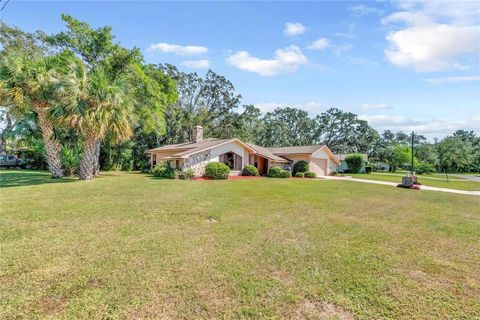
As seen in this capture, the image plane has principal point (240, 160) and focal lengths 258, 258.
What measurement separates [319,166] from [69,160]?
24400mm

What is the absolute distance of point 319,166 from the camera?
30000 mm

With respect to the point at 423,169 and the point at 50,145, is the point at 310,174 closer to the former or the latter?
the point at 50,145

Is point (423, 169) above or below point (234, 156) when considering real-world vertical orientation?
below

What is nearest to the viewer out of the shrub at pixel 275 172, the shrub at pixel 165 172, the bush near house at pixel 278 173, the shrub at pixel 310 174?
the shrub at pixel 165 172

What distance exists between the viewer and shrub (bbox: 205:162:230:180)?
20767mm

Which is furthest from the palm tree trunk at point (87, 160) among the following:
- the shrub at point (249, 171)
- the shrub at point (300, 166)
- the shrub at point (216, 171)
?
the shrub at point (300, 166)

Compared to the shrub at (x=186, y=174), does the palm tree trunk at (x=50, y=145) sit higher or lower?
higher

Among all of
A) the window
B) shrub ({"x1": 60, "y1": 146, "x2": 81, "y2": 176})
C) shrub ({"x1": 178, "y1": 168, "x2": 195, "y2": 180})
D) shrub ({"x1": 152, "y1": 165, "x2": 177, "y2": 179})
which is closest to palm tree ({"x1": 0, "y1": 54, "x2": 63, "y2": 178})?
shrub ({"x1": 60, "y1": 146, "x2": 81, "y2": 176})

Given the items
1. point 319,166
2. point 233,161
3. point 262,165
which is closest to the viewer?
point 233,161

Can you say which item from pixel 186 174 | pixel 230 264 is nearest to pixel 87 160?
pixel 186 174

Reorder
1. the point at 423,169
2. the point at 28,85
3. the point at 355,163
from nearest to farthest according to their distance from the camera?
the point at 28,85
the point at 355,163
the point at 423,169

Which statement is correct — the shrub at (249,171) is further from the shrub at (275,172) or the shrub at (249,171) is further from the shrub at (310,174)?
the shrub at (310,174)

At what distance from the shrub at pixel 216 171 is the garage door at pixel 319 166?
12.1 m

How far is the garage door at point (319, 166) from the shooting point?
29125 millimetres
